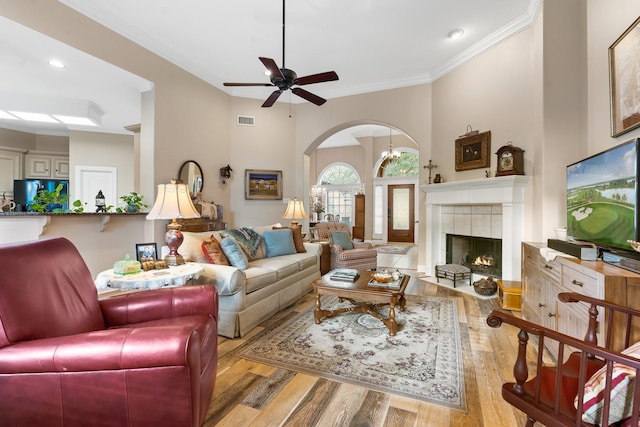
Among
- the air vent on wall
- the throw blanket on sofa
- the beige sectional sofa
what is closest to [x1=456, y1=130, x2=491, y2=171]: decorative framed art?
the beige sectional sofa

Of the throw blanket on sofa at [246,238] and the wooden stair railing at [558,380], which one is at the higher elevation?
the throw blanket on sofa at [246,238]

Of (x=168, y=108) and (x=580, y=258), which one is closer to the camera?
(x=580, y=258)

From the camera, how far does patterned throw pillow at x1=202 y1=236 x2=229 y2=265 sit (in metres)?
2.96

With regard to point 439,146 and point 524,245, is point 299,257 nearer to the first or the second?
point 524,245

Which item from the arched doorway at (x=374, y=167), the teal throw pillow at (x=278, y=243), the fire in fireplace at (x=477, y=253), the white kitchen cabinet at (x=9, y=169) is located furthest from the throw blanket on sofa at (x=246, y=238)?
the arched doorway at (x=374, y=167)

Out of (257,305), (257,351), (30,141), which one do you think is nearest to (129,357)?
(257,351)

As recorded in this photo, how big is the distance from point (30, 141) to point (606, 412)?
922cm

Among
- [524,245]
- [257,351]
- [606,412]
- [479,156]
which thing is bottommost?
[257,351]

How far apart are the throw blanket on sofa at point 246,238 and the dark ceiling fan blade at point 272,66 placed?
1832 mm

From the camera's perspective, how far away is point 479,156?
430 centimetres

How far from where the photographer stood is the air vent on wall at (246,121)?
568cm

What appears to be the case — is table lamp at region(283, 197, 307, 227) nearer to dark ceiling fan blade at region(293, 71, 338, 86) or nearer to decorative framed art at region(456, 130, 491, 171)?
dark ceiling fan blade at region(293, 71, 338, 86)

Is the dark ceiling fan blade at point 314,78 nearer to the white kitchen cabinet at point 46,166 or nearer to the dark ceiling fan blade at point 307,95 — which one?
the dark ceiling fan blade at point 307,95

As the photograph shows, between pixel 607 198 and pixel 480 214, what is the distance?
8.29 feet
